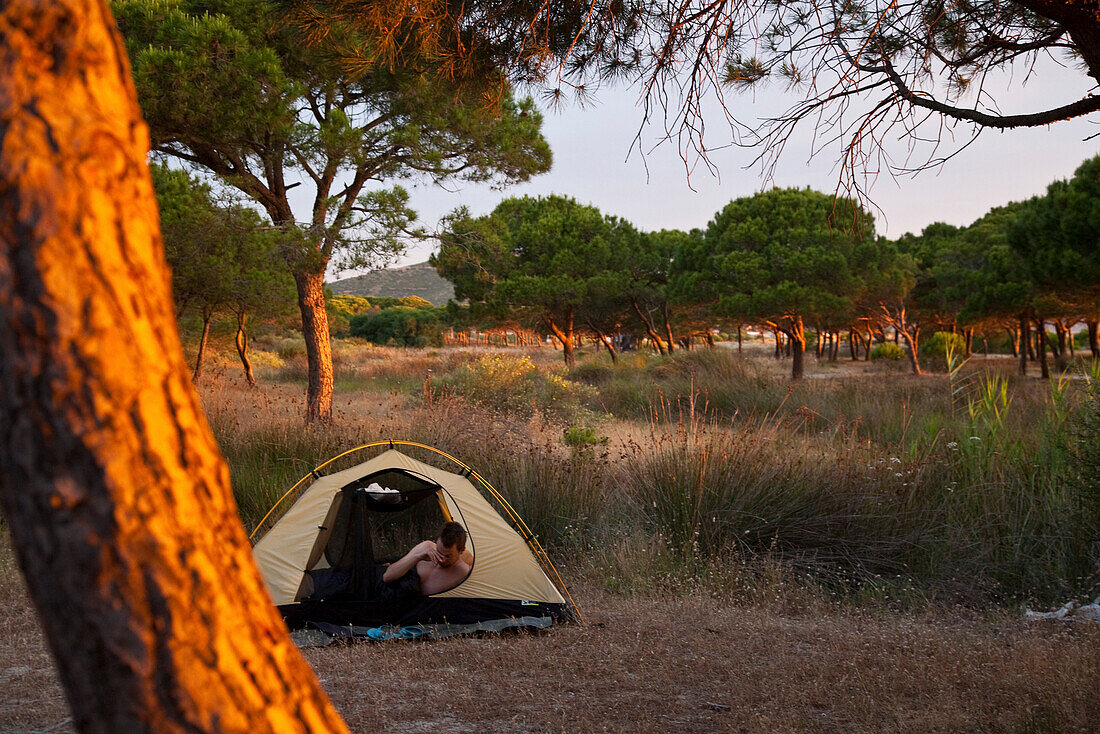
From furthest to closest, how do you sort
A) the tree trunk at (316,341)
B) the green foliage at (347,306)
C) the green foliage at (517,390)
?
1. the green foliage at (347,306)
2. the green foliage at (517,390)
3. the tree trunk at (316,341)

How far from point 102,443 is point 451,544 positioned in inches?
186

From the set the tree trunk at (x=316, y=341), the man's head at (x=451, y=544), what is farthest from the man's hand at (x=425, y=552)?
the tree trunk at (x=316, y=341)

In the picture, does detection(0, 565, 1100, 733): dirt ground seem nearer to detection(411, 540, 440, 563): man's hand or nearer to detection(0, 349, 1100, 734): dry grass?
detection(0, 349, 1100, 734): dry grass

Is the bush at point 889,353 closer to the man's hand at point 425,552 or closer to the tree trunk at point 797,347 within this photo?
the tree trunk at point 797,347

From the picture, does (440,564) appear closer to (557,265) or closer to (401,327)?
(557,265)

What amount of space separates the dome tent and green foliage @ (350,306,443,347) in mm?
48914

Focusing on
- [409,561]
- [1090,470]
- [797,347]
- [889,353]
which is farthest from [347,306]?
[1090,470]

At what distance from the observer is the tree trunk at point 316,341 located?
38.3 ft

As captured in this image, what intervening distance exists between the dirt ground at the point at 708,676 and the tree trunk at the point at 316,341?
6.52m

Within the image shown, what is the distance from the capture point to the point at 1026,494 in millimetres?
6633

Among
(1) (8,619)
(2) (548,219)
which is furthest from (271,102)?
(2) (548,219)

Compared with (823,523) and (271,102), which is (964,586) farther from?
(271,102)

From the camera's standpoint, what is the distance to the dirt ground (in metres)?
3.45

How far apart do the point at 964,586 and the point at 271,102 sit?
29.3 feet
